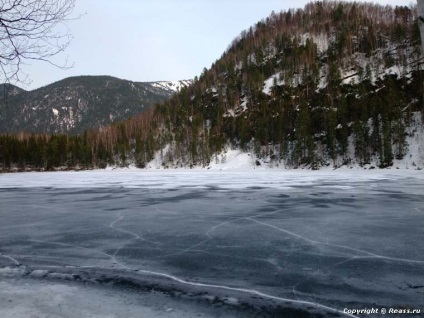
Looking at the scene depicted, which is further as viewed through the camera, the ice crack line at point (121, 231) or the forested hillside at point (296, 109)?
the forested hillside at point (296, 109)

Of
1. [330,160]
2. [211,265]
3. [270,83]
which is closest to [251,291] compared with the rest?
[211,265]

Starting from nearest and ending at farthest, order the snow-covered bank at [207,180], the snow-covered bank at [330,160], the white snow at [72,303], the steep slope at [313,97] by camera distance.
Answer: the white snow at [72,303]
the snow-covered bank at [207,180]
the snow-covered bank at [330,160]
the steep slope at [313,97]

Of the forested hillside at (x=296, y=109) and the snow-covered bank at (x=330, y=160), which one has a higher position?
the forested hillside at (x=296, y=109)

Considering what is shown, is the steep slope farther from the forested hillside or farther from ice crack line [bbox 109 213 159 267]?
ice crack line [bbox 109 213 159 267]

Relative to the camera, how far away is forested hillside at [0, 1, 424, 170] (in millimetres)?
61188

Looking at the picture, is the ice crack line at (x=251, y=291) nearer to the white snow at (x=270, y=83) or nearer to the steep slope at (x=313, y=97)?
the steep slope at (x=313, y=97)

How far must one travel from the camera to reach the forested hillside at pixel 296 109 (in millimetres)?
61188

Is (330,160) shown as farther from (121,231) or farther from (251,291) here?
(251,291)

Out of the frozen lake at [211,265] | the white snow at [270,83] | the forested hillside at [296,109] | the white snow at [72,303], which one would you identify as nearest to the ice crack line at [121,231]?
the frozen lake at [211,265]

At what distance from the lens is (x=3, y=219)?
7.97 m

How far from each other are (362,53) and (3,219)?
4198 inches

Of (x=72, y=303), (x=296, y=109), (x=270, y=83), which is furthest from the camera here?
(x=270, y=83)

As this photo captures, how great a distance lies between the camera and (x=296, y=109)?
262 feet

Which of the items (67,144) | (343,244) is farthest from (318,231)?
(67,144)
